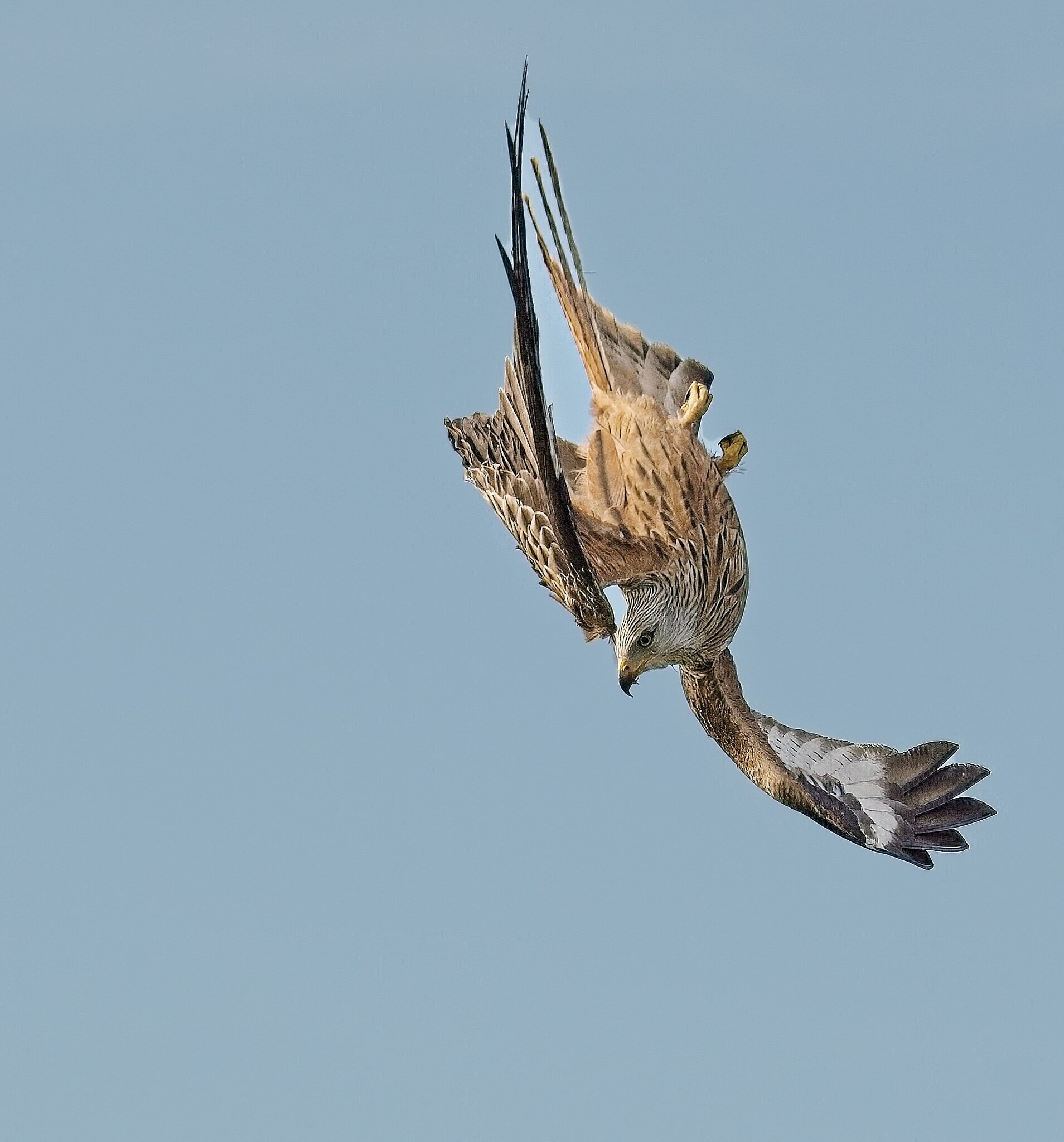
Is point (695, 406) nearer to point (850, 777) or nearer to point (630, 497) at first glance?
point (630, 497)

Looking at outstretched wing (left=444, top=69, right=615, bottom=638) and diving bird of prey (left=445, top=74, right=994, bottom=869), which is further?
diving bird of prey (left=445, top=74, right=994, bottom=869)

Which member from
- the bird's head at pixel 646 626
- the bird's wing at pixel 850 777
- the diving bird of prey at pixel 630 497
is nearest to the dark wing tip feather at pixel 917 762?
the bird's wing at pixel 850 777

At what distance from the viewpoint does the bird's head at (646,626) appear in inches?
504

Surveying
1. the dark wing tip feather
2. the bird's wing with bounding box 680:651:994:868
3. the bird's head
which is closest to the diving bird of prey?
the bird's head

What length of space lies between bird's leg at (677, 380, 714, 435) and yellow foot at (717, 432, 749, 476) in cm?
30

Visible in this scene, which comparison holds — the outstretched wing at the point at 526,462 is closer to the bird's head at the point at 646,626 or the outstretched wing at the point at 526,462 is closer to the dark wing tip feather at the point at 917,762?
the bird's head at the point at 646,626

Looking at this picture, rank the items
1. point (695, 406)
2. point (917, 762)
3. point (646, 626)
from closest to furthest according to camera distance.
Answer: point (646, 626)
point (695, 406)
point (917, 762)

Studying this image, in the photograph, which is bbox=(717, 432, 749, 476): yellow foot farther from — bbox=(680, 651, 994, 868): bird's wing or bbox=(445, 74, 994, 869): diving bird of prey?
bbox=(680, 651, 994, 868): bird's wing

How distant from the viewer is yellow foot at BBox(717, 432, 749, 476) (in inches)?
527

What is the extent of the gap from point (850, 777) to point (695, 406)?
4.01 meters

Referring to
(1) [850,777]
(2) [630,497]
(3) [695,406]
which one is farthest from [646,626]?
(1) [850,777]

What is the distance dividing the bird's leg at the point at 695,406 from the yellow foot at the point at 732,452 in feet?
0.99

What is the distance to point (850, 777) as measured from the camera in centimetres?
1570

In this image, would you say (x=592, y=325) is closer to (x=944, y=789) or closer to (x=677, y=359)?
(x=677, y=359)
